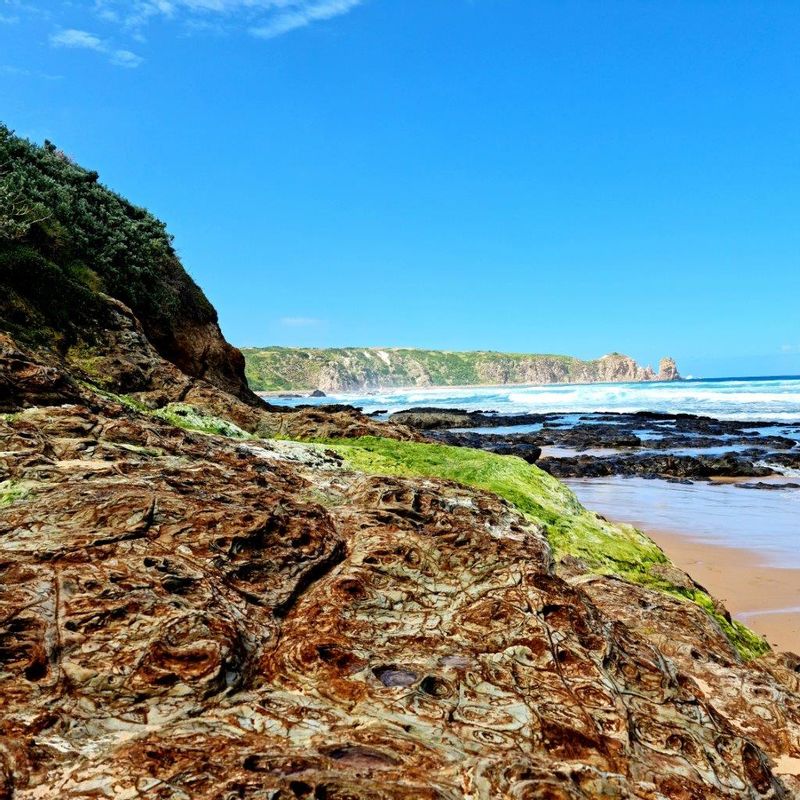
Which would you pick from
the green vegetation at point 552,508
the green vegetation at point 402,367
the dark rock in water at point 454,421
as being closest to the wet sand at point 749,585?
the green vegetation at point 552,508

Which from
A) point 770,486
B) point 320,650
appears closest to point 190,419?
point 320,650

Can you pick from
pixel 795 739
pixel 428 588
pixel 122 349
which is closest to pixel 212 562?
pixel 428 588

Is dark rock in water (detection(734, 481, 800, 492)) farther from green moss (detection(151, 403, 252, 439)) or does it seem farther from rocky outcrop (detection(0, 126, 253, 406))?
green moss (detection(151, 403, 252, 439))

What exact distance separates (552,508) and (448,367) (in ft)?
586

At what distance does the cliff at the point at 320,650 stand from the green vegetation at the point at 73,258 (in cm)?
436

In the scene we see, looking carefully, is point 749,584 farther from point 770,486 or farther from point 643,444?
point 643,444

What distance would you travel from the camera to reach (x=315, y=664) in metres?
2.47

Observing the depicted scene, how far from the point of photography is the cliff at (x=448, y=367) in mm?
160625

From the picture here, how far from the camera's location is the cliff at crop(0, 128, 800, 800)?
6.28 feet

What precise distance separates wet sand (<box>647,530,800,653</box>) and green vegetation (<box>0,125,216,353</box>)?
846 cm

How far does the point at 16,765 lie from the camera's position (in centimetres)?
173

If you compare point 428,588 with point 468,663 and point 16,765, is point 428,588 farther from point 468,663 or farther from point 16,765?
point 16,765

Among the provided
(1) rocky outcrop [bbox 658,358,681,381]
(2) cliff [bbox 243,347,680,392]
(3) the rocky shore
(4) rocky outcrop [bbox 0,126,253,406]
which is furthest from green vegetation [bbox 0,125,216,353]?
(1) rocky outcrop [bbox 658,358,681,381]

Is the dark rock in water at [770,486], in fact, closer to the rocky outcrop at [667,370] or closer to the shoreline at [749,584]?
the shoreline at [749,584]
